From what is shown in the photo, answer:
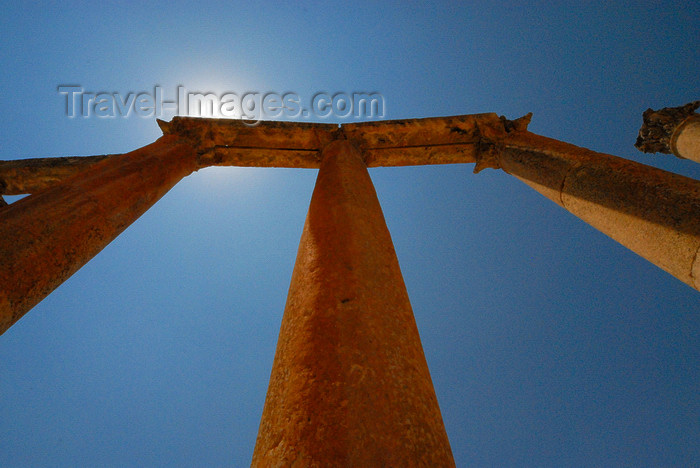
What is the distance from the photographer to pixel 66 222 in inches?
167

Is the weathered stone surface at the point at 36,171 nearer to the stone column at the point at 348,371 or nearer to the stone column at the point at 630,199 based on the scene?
the stone column at the point at 348,371

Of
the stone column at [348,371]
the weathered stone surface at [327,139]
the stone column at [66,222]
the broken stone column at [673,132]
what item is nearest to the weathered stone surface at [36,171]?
the weathered stone surface at [327,139]

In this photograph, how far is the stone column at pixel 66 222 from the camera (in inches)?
138

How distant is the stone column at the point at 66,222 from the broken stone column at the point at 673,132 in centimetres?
1222

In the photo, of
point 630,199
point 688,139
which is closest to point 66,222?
point 630,199

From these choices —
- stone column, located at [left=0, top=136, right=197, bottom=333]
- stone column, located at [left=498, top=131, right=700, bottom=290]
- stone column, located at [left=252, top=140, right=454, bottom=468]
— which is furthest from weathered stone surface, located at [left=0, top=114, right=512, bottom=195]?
stone column, located at [left=252, top=140, right=454, bottom=468]

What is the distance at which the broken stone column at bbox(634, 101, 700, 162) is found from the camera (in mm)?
9344

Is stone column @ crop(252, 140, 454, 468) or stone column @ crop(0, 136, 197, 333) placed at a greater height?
stone column @ crop(0, 136, 197, 333)

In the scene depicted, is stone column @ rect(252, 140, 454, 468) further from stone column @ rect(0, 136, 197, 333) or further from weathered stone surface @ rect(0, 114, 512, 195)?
weathered stone surface @ rect(0, 114, 512, 195)

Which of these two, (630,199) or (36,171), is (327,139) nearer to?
(630,199)

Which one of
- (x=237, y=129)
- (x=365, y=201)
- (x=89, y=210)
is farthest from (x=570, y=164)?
(x=89, y=210)

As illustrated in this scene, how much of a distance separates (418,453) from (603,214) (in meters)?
4.35

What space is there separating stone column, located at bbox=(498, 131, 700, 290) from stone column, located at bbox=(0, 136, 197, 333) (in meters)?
6.48

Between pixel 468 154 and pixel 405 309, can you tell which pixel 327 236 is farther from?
pixel 468 154
